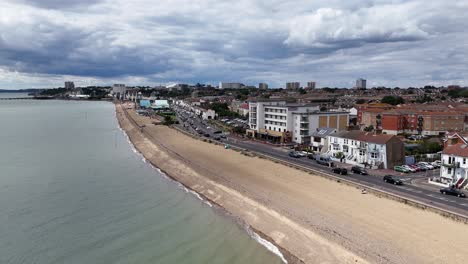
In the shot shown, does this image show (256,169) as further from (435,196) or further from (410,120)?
(410,120)

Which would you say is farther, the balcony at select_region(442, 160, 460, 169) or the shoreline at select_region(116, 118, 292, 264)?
the balcony at select_region(442, 160, 460, 169)

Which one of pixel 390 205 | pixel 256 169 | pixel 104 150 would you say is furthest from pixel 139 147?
pixel 390 205

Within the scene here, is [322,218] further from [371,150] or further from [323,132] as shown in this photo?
[323,132]

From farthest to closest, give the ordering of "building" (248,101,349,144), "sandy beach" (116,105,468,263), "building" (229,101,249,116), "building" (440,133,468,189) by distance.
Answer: "building" (229,101,249,116), "building" (248,101,349,144), "building" (440,133,468,189), "sandy beach" (116,105,468,263)

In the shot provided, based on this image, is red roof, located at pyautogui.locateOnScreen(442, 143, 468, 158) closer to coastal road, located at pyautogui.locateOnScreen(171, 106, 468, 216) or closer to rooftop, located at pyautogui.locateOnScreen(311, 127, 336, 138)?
coastal road, located at pyautogui.locateOnScreen(171, 106, 468, 216)

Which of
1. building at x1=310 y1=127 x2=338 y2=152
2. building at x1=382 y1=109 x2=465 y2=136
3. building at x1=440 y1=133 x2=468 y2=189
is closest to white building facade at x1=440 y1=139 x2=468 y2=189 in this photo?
building at x1=440 y1=133 x2=468 y2=189
